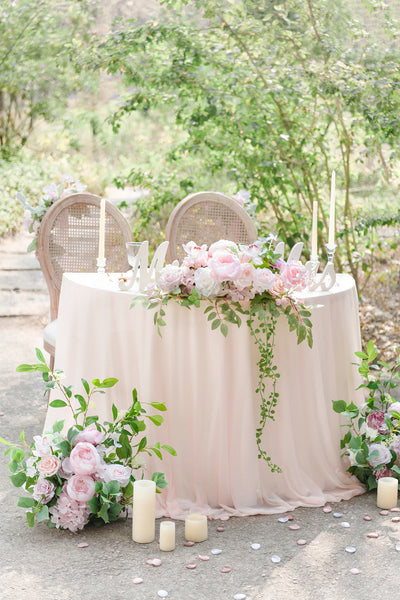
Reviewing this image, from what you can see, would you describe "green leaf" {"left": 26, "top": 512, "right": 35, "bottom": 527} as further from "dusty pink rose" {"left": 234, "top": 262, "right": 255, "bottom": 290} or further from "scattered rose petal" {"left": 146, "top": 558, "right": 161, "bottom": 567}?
"dusty pink rose" {"left": 234, "top": 262, "right": 255, "bottom": 290}

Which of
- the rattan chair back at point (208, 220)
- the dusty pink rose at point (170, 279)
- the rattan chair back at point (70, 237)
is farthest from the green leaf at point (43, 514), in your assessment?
the rattan chair back at point (208, 220)

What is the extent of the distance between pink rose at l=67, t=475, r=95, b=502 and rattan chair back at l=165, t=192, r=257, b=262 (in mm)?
1730

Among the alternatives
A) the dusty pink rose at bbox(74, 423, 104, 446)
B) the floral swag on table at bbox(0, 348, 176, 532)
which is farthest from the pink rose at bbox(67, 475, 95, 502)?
the dusty pink rose at bbox(74, 423, 104, 446)

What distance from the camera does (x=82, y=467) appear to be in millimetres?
2447

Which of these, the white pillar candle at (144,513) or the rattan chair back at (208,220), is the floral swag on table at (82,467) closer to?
the white pillar candle at (144,513)

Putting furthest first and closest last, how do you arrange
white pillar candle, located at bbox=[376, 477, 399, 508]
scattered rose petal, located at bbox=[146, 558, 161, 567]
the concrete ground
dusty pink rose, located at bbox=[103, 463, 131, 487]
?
1. white pillar candle, located at bbox=[376, 477, 399, 508]
2. dusty pink rose, located at bbox=[103, 463, 131, 487]
3. scattered rose petal, located at bbox=[146, 558, 161, 567]
4. the concrete ground

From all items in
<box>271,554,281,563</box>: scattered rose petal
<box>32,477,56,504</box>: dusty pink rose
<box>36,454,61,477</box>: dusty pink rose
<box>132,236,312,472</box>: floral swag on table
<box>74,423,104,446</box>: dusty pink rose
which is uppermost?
<box>132,236,312,472</box>: floral swag on table

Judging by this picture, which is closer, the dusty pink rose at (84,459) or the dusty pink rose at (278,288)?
the dusty pink rose at (84,459)

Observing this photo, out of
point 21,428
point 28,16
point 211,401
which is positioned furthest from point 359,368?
point 28,16

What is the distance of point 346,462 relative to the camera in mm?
2957

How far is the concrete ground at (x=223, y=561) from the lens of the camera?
84.7 inches

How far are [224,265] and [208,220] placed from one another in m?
1.59

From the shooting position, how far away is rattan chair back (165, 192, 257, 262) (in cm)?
400

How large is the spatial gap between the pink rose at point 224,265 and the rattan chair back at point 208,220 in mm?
1496
